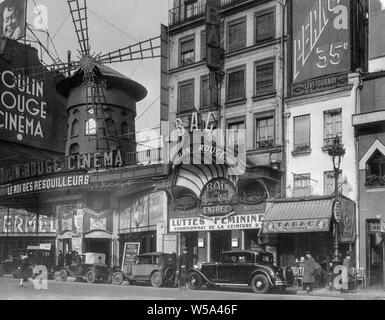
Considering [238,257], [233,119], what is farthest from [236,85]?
[238,257]

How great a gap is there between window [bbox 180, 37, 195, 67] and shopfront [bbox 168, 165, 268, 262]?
21.8ft

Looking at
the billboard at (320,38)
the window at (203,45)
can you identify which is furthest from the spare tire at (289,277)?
the window at (203,45)

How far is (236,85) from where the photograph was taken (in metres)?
34.2

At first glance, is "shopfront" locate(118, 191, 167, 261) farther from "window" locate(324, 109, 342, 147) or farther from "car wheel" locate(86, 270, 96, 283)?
"window" locate(324, 109, 342, 147)

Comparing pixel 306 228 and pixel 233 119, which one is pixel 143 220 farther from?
pixel 306 228

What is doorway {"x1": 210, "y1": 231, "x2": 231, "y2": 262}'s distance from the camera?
33.0 meters

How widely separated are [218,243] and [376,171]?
372 inches

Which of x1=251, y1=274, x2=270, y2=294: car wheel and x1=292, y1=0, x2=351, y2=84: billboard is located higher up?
x1=292, y1=0, x2=351, y2=84: billboard

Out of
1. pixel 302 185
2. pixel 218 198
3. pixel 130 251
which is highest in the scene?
pixel 302 185

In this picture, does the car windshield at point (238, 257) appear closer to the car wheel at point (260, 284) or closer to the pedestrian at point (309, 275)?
the car wheel at point (260, 284)

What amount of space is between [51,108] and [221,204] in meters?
24.7

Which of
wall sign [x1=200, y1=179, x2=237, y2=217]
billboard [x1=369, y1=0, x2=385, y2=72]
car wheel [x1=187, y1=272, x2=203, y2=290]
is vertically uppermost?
billboard [x1=369, y1=0, x2=385, y2=72]

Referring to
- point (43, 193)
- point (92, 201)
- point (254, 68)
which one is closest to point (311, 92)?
point (254, 68)

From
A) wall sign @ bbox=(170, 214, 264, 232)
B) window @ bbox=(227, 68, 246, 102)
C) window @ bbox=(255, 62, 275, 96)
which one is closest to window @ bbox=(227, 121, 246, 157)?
window @ bbox=(227, 68, 246, 102)
